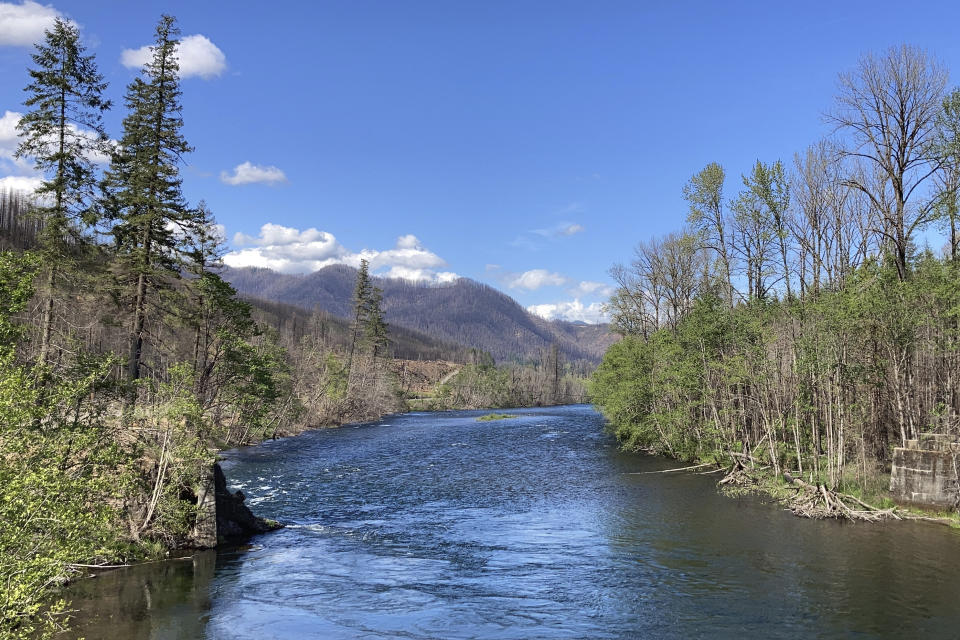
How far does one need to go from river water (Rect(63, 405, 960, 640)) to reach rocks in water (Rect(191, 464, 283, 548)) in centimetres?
71

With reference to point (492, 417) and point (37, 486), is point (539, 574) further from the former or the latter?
point (492, 417)

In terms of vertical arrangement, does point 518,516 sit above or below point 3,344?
below

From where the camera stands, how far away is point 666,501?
27609mm

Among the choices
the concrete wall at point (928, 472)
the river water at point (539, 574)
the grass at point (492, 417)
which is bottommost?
the grass at point (492, 417)

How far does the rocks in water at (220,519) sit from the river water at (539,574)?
709mm

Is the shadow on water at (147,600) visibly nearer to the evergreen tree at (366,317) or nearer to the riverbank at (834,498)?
the riverbank at (834,498)

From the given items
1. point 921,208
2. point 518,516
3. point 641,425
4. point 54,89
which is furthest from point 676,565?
point 54,89

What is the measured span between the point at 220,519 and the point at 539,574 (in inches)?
449

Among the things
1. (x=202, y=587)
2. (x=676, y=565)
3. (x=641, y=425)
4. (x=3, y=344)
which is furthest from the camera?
→ (x=641, y=425)

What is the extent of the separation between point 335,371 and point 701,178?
167ft

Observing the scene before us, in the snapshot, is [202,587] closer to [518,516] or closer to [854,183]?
[518,516]

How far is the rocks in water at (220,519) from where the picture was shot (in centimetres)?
1950

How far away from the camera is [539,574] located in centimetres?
1778

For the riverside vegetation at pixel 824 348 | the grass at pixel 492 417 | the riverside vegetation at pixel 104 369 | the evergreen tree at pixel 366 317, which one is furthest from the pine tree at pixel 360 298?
the riverside vegetation at pixel 824 348
